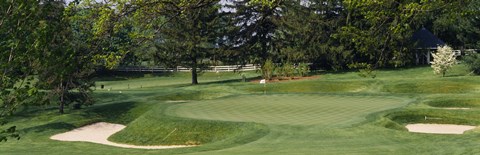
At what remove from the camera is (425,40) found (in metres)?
62.3

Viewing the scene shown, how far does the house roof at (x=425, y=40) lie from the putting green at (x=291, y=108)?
35544mm

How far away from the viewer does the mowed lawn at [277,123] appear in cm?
1516

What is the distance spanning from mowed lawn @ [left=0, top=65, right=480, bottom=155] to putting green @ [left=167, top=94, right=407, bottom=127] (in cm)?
4

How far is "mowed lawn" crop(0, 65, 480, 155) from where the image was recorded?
15156mm

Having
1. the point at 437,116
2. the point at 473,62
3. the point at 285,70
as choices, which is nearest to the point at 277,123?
the point at 437,116

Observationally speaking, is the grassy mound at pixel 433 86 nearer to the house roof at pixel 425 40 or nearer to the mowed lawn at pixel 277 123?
the mowed lawn at pixel 277 123

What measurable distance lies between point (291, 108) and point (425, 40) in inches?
1728

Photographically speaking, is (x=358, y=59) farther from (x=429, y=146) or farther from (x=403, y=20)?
(x=403, y=20)

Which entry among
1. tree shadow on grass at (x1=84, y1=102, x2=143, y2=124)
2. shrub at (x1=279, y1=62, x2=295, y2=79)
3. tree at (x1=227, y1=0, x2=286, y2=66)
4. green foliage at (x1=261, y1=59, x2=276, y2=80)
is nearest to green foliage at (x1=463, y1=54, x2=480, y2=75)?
shrub at (x1=279, y1=62, x2=295, y2=79)

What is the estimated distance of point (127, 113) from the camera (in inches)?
1140

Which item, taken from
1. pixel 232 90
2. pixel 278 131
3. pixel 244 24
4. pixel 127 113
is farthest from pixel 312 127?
pixel 244 24

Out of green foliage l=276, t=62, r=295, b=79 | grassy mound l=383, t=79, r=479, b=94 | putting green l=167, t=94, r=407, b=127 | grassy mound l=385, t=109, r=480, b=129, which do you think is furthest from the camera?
green foliage l=276, t=62, r=295, b=79

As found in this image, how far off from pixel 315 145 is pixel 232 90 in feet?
69.9

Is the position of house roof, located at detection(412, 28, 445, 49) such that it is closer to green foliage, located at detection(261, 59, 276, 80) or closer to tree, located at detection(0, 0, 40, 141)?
green foliage, located at detection(261, 59, 276, 80)
